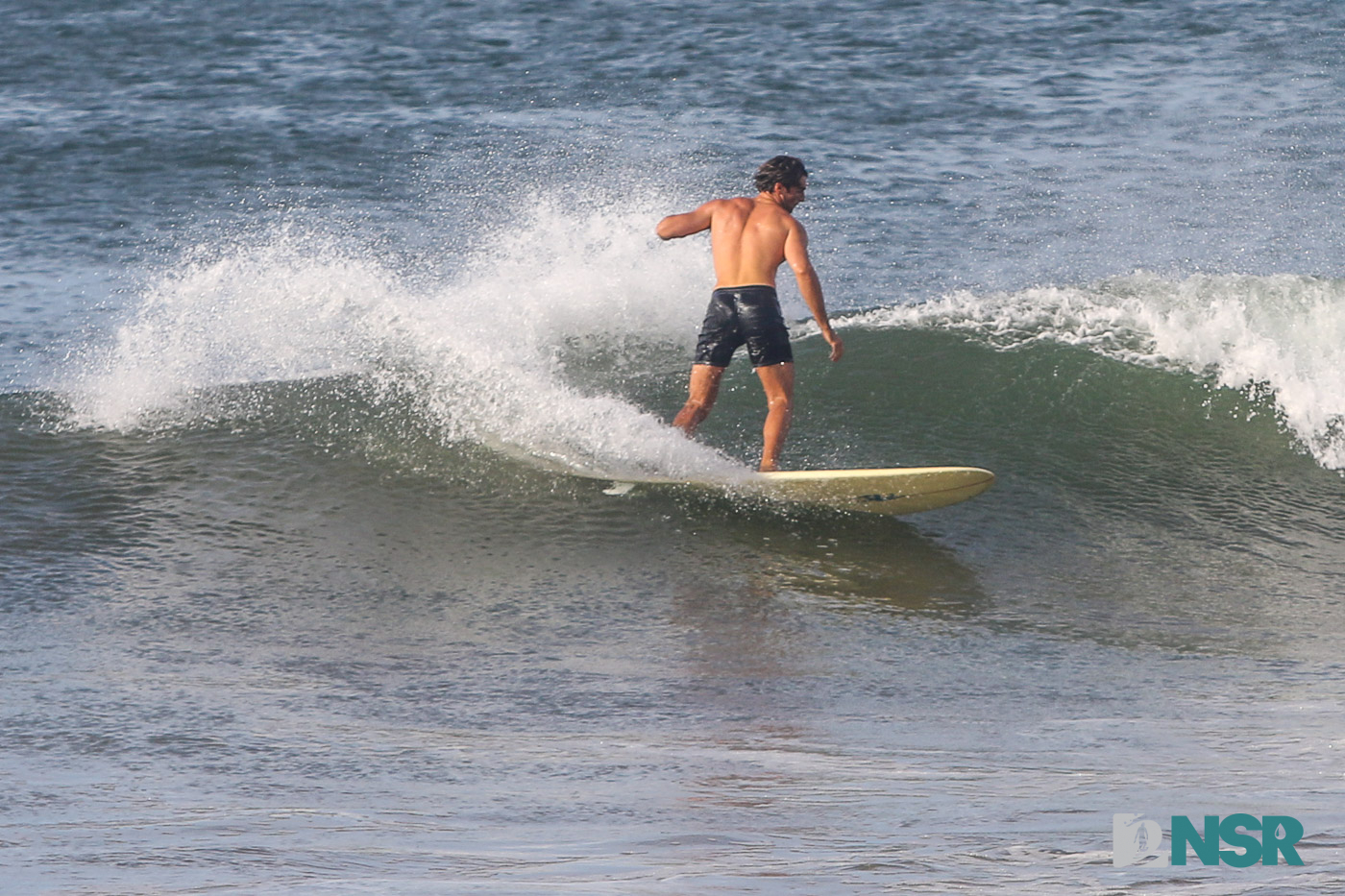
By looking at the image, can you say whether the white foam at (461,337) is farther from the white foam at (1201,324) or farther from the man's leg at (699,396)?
the white foam at (1201,324)

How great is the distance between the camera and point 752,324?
6730 millimetres

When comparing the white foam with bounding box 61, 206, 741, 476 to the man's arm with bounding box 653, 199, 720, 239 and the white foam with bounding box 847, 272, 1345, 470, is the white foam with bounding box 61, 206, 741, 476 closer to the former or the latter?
the man's arm with bounding box 653, 199, 720, 239

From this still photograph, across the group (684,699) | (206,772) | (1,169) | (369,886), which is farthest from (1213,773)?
(1,169)

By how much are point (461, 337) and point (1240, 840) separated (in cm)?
602

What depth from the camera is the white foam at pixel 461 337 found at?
7.63m

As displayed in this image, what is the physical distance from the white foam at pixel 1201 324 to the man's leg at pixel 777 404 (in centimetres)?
267

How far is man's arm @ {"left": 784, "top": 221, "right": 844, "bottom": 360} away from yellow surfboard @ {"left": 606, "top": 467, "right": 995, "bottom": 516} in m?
0.54

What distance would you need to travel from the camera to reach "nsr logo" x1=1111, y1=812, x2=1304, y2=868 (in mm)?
3158

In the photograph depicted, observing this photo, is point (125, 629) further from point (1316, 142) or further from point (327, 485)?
point (1316, 142)

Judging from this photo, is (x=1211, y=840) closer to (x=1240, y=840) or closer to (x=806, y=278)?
(x=1240, y=840)

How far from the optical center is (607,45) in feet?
72.5

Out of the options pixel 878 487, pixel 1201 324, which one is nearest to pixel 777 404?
pixel 878 487

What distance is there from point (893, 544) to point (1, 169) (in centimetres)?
1305

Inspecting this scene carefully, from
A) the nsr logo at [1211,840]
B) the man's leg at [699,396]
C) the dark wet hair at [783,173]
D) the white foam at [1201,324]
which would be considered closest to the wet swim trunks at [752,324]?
the man's leg at [699,396]
